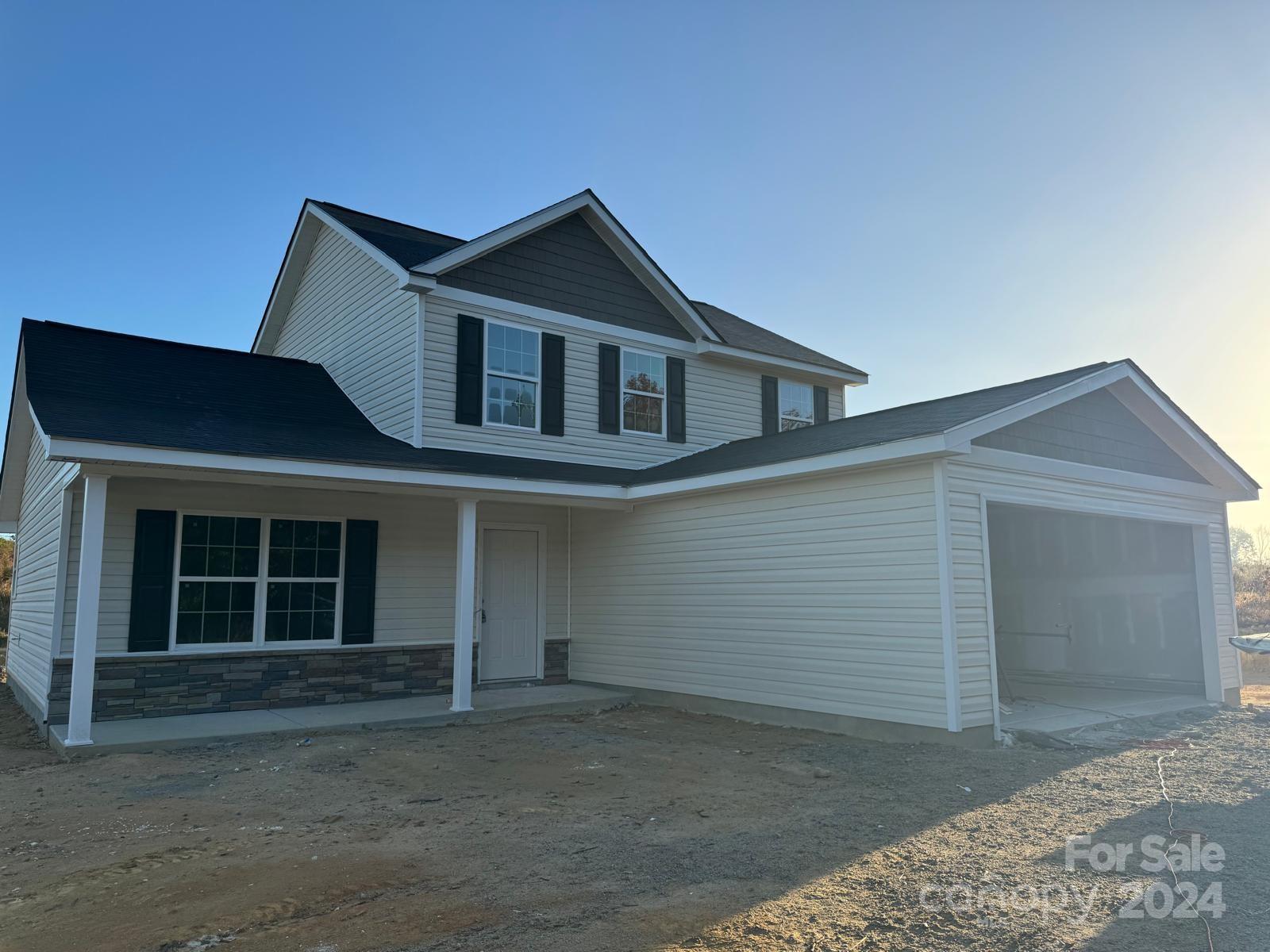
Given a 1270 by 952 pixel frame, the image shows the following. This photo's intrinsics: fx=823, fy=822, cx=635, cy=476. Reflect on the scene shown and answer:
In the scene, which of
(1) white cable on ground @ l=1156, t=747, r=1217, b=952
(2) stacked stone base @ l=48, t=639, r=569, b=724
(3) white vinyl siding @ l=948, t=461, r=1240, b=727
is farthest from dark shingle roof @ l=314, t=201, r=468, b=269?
(1) white cable on ground @ l=1156, t=747, r=1217, b=952

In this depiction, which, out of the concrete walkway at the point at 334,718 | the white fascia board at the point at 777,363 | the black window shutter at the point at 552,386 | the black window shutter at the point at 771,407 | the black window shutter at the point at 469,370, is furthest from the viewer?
the black window shutter at the point at 771,407

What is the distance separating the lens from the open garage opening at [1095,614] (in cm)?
1101

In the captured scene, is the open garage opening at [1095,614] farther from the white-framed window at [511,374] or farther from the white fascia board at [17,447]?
the white fascia board at [17,447]

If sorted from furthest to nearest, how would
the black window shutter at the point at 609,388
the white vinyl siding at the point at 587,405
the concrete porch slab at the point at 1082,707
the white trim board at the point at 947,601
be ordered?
the black window shutter at the point at 609,388 → the white vinyl siding at the point at 587,405 → the concrete porch slab at the point at 1082,707 → the white trim board at the point at 947,601

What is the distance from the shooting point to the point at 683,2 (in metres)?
10.7

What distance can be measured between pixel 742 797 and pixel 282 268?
41.2 feet

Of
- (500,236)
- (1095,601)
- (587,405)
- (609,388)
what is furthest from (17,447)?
(1095,601)

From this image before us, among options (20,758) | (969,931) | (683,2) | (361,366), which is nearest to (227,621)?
A: (20,758)

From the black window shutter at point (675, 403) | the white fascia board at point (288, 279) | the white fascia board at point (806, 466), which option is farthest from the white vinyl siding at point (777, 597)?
the white fascia board at point (288, 279)

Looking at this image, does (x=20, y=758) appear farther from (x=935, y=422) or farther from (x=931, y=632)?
(x=935, y=422)

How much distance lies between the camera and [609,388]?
41.5 ft

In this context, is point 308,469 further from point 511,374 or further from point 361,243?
point 361,243

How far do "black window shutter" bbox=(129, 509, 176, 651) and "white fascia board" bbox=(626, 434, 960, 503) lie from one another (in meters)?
5.57

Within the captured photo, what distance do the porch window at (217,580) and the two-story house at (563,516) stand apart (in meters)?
0.03
